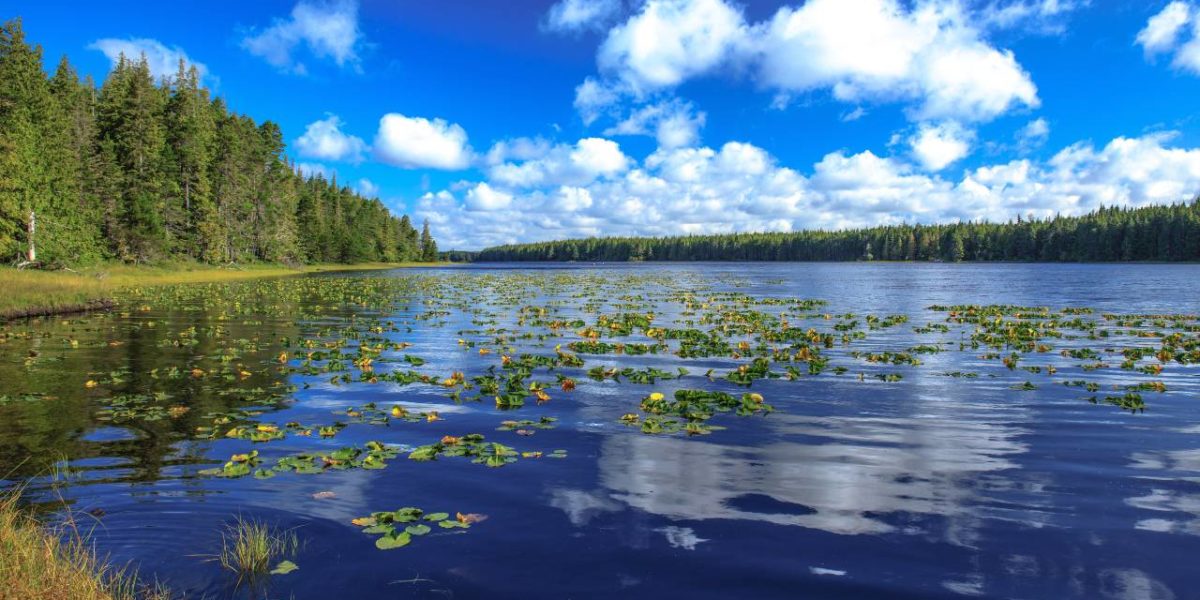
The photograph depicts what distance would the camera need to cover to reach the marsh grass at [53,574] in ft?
15.8

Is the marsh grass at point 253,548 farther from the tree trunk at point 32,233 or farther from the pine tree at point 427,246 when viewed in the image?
the pine tree at point 427,246

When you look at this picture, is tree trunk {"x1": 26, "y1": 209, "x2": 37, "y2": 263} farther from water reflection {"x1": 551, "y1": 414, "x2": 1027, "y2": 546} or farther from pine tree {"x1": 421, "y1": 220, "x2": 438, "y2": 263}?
pine tree {"x1": 421, "y1": 220, "x2": 438, "y2": 263}

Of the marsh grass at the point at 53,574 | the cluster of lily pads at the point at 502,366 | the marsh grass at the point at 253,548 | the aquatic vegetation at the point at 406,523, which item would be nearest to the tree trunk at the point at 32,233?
the cluster of lily pads at the point at 502,366

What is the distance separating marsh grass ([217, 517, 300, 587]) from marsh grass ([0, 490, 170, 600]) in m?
0.61

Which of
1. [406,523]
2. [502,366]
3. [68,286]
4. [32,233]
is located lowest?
[406,523]

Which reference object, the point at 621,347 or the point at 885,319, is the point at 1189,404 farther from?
the point at 885,319

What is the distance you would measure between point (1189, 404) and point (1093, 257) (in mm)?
212292

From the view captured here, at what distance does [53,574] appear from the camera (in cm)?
499

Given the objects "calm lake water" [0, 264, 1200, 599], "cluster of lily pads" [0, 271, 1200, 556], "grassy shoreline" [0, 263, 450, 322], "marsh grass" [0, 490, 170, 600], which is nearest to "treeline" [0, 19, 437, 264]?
"grassy shoreline" [0, 263, 450, 322]

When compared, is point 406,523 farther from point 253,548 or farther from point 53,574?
point 53,574

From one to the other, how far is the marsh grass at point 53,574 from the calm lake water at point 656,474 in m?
0.37

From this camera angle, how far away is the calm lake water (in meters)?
6.27

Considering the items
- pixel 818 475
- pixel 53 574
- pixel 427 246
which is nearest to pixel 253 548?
pixel 53 574

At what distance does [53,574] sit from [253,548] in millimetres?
1552
